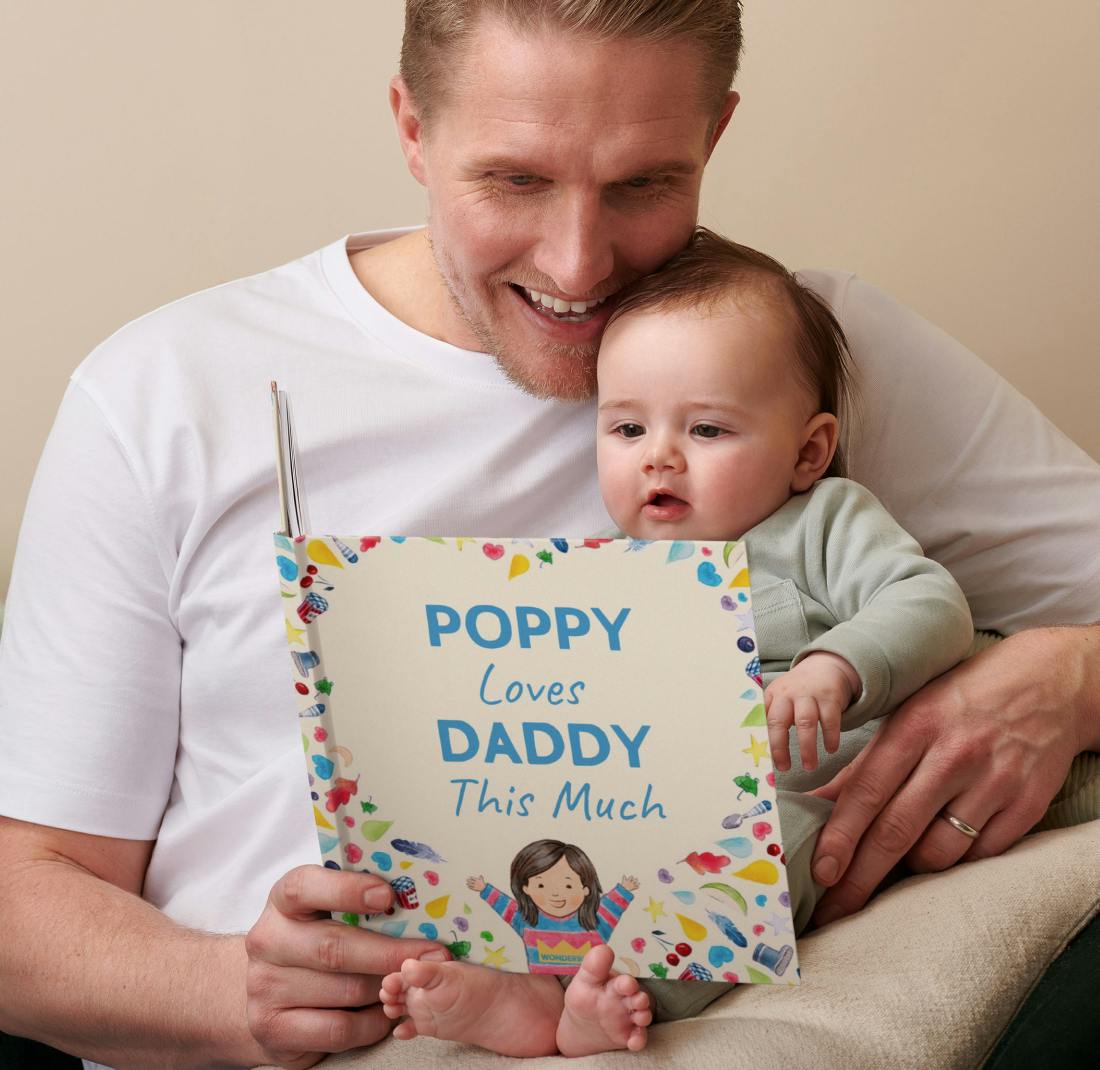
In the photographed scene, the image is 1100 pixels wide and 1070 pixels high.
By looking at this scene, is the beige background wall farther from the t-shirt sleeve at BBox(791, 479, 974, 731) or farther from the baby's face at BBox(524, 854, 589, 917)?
the baby's face at BBox(524, 854, 589, 917)

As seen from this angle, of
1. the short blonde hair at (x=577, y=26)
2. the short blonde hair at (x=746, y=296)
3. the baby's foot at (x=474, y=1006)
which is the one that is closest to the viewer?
the baby's foot at (x=474, y=1006)

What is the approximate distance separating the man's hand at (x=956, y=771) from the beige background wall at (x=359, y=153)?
0.91 m

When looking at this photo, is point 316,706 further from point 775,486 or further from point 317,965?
point 775,486

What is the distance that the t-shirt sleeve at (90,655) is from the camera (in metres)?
1.33

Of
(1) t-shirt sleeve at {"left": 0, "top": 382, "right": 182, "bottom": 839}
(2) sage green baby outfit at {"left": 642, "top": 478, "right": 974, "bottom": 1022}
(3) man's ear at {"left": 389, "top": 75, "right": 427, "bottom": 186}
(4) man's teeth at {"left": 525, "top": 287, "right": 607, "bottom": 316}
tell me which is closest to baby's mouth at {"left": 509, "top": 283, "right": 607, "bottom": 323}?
(4) man's teeth at {"left": 525, "top": 287, "right": 607, "bottom": 316}

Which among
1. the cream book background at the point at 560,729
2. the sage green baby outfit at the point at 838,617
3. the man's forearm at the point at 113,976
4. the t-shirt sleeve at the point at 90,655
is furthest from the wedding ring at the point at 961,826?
the t-shirt sleeve at the point at 90,655

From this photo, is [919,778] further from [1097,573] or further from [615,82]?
[615,82]

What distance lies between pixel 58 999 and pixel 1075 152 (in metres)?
1.74

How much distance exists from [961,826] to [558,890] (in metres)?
0.43

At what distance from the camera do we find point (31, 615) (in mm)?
1387

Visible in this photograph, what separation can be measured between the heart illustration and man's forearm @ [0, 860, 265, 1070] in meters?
0.59

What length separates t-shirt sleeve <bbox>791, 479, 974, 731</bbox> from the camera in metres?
1.10

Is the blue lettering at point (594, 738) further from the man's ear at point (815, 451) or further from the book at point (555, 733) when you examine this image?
the man's ear at point (815, 451)

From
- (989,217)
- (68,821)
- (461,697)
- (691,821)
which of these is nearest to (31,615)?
(68,821)
